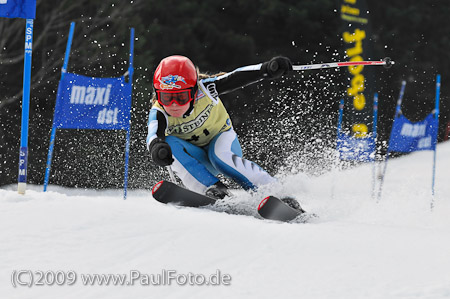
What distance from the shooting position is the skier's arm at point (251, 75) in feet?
13.2

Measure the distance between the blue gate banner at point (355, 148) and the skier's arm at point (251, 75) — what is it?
4398mm

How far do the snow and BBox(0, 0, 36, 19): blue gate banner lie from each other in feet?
4.26

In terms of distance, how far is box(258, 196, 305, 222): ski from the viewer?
3740 millimetres

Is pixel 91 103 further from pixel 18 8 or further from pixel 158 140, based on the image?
pixel 158 140

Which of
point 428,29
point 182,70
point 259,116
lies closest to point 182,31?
point 259,116

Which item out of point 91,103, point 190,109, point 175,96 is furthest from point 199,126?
point 91,103

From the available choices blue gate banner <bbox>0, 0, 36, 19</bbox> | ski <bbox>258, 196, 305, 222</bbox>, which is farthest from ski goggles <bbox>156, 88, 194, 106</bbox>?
blue gate banner <bbox>0, 0, 36, 19</bbox>

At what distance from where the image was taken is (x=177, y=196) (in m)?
3.97

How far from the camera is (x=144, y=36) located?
48.3ft

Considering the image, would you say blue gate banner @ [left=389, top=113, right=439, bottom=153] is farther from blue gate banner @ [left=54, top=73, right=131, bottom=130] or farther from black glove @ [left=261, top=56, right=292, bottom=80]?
black glove @ [left=261, top=56, right=292, bottom=80]

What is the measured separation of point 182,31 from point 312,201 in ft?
37.4

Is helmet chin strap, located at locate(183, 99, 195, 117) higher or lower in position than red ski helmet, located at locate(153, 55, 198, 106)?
lower

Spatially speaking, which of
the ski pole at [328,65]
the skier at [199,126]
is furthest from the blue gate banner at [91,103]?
the ski pole at [328,65]

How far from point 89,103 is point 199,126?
79.5 inches
